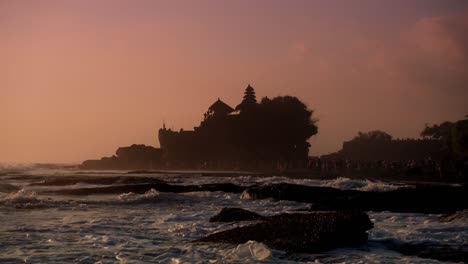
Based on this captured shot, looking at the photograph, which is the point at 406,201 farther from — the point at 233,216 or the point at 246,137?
the point at 246,137

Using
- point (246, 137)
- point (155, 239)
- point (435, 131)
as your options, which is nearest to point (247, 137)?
point (246, 137)

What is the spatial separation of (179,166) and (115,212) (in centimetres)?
7234

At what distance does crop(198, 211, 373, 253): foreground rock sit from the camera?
7219 millimetres

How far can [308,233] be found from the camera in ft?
24.8

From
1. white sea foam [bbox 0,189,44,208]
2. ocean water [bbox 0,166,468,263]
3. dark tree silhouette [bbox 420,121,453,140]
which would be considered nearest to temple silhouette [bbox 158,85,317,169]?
dark tree silhouette [bbox 420,121,453,140]

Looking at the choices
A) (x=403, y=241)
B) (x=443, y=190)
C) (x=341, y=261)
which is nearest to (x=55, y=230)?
(x=341, y=261)

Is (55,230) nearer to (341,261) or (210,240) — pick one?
(210,240)

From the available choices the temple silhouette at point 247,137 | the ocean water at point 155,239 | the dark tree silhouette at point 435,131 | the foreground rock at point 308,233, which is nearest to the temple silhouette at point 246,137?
the temple silhouette at point 247,137

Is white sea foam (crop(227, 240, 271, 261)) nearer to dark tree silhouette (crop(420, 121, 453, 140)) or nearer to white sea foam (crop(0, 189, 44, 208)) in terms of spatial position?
white sea foam (crop(0, 189, 44, 208))

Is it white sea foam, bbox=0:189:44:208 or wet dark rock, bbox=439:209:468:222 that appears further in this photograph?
white sea foam, bbox=0:189:44:208

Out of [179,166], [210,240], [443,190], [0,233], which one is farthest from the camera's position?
[179,166]

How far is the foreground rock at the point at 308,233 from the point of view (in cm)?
722

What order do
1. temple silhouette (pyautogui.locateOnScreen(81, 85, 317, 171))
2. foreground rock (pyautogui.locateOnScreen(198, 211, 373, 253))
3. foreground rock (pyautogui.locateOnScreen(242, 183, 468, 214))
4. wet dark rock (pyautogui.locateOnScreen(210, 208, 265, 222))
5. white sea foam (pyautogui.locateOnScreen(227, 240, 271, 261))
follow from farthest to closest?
temple silhouette (pyautogui.locateOnScreen(81, 85, 317, 171)) < foreground rock (pyautogui.locateOnScreen(242, 183, 468, 214)) < wet dark rock (pyautogui.locateOnScreen(210, 208, 265, 222)) < foreground rock (pyautogui.locateOnScreen(198, 211, 373, 253)) < white sea foam (pyautogui.locateOnScreen(227, 240, 271, 261))

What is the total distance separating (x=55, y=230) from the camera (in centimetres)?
967
